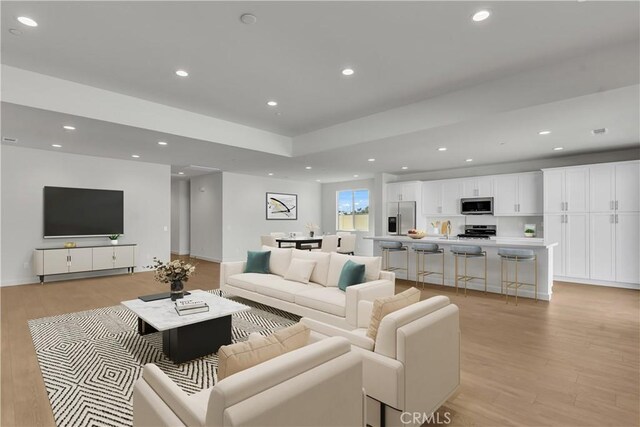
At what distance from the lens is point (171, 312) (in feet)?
10.6

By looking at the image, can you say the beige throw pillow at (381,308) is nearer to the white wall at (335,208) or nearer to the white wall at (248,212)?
the white wall at (248,212)

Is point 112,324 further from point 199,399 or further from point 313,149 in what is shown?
point 313,149

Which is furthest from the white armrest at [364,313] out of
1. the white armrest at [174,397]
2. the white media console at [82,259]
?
the white media console at [82,259]

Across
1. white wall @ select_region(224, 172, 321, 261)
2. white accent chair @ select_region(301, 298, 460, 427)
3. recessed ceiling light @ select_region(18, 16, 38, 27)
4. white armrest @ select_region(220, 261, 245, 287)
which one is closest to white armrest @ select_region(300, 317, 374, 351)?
white accent chair @ select_region(301, 298, 460, 427)

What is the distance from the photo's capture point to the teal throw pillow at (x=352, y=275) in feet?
12.7

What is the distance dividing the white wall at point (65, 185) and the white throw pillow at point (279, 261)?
438 centimetres

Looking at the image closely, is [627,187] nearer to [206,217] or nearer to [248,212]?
[248,212]

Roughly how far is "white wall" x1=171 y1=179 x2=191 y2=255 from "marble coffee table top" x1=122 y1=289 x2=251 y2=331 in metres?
8.30

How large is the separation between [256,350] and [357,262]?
266 cm

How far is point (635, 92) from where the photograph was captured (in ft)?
11.5

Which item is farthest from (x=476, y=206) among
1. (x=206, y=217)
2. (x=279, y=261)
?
(x=206, y=217)

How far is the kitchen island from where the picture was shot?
5215 mm

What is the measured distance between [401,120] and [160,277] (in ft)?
12.9

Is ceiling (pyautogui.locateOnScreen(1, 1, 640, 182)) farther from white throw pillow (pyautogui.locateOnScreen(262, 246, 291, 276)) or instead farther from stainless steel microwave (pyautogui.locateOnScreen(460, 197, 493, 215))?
stainless steel microwave (pyautogui.locateOnScreen(460, 197, 493, 215))
